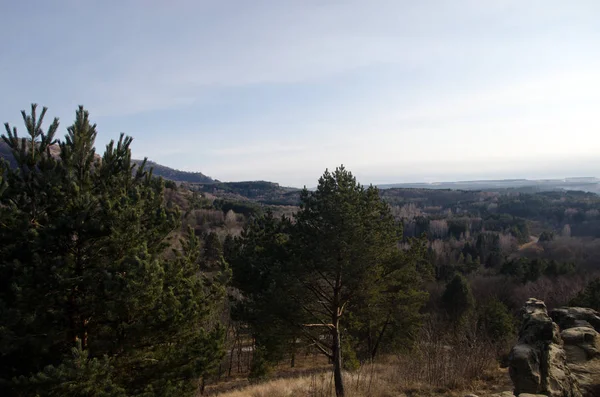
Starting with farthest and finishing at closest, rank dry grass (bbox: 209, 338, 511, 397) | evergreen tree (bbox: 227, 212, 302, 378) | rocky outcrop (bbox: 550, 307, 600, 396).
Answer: evergreen tree (bbox: 227, 212, 302, 378)
dry grass (bbox: 209, 338, 511, 397)
rocky outcrop (bbox: 550, 307, 600, 396)

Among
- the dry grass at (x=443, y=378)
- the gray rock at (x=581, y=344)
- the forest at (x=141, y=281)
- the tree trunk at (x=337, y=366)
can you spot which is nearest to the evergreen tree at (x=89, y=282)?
the forest at (x=141, y=281)

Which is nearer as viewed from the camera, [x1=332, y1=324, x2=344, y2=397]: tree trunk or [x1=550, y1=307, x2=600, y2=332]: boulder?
[x1=550, y1=307, x2=600, y2=332]: boulder

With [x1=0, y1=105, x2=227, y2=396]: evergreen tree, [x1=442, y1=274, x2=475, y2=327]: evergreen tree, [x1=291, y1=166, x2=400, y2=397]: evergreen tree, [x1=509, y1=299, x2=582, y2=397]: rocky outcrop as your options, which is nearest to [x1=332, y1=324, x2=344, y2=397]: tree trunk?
[x1=291, y1=166, x2=400, y2=397]: evergreen tree

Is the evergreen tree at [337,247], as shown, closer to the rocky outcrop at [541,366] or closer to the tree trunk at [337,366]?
the tree trunk at [337,366]

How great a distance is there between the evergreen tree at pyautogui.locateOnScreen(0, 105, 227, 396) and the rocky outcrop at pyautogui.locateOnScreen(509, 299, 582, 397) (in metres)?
6.20

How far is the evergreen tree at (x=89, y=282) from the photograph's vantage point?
6.50 metres

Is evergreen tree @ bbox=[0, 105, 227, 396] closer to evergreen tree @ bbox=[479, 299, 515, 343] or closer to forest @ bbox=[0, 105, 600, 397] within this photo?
forest @ bbox=[0, 105, 600, 397]

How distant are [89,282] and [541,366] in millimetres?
8719

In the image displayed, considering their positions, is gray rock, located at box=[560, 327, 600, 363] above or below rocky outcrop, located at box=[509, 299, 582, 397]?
below

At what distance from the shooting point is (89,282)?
6.95 metres

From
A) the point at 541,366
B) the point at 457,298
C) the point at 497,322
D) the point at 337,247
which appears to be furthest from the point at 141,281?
the point at 457,298

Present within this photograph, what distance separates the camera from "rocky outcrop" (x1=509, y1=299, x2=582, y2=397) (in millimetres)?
6660

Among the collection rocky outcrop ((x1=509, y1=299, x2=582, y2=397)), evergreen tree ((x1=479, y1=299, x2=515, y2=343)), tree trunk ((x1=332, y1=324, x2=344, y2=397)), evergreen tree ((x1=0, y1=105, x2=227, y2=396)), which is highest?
evergreen tree ((x1=0, y1=105, x2=227, y2=396))

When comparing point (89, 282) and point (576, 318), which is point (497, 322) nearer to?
point (576, 318)
